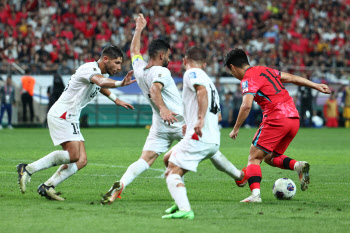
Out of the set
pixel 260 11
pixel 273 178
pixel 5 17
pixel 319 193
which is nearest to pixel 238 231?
pixel 319 193

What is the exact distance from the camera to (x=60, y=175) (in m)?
8.62

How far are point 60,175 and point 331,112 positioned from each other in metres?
23.0

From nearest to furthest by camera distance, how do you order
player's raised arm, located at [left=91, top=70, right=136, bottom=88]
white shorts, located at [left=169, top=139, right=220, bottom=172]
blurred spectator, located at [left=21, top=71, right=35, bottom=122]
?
white shorts, located at [left=169, top=139, right=220, bottom=172]
player's raised arm, located at [left=91, top=70, right=136, bottom=88]
blurred spectator, located at [left=21, top=71, right=35, bottom=122]

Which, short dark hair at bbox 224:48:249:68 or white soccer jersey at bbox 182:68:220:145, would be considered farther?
short dark hair at bbox 224:48:249:68

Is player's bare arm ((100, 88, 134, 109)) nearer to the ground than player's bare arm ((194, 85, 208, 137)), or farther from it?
nearer to the ground

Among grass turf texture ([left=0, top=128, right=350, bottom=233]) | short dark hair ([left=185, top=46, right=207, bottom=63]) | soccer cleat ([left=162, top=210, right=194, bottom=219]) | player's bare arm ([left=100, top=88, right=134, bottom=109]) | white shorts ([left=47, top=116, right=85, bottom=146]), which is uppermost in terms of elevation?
short dark hair ([left=185, top=46, right=207, bottom=63])

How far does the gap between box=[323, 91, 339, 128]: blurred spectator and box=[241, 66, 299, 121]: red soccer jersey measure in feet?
69.1

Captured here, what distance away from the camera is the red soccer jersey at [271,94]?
27.9ft

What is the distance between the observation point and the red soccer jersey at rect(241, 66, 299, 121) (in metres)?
8.52

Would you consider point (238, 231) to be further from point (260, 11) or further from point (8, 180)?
point (260, 11)

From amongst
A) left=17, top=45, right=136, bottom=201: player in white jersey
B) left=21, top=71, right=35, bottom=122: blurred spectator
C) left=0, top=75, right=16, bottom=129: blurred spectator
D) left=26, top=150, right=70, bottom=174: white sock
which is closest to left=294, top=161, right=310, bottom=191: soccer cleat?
left=17, top=45, right=136, bottom=201: player in white jersey

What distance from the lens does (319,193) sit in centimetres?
928

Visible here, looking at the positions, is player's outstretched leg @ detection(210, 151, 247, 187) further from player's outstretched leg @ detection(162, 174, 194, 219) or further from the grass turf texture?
player's outstretched leg @ detection(162, 174, 194, 219)

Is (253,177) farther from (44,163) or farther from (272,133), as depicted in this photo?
(44,163)
